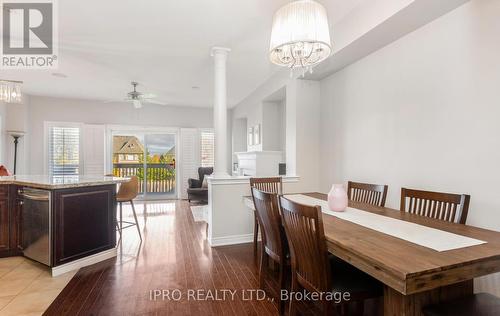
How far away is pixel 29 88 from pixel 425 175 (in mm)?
7469

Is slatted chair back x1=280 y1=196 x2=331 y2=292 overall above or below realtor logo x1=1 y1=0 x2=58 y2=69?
below

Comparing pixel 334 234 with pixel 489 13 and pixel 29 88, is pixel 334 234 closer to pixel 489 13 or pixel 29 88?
pixel 489 13

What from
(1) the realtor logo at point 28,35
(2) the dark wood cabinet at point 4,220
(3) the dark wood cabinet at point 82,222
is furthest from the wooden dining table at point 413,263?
(2) the dark wood cabinet at point 4,220

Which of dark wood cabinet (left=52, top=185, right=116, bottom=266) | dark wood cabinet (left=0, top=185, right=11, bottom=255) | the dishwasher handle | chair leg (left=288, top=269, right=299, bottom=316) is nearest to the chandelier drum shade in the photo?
chair leg (left=288, top=269, right=299, bottom=316)

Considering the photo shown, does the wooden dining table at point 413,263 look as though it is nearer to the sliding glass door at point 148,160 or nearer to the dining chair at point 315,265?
the dining chair at point 315,265

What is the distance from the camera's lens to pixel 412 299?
1.25 m

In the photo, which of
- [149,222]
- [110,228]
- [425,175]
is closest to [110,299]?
[110,228]

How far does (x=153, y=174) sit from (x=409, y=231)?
273 inches

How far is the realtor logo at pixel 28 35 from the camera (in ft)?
8.67

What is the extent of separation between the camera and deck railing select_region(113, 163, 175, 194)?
716cm

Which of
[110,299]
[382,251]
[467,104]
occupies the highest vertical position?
[467,104]

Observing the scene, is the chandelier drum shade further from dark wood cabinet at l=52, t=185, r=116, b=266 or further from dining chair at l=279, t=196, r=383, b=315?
dark wood cabinet at l=52, t=185, r=116, b=266

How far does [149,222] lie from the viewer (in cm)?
475

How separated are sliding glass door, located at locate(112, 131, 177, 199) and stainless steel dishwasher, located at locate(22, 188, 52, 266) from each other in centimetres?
418
